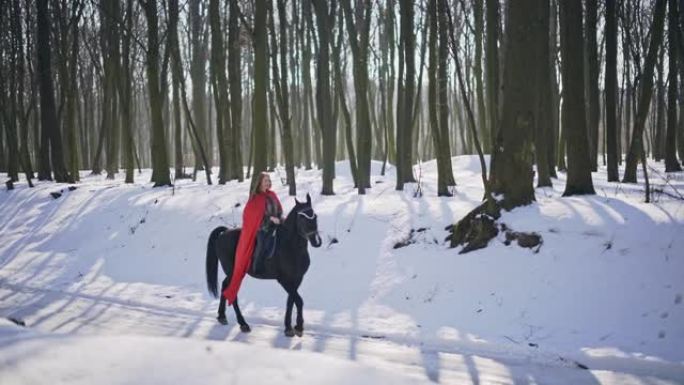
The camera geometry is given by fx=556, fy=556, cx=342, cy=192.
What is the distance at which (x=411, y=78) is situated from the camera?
15.5 metres

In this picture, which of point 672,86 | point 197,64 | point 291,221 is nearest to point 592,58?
point 672,86

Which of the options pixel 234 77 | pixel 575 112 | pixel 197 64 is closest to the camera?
pixel 575 112

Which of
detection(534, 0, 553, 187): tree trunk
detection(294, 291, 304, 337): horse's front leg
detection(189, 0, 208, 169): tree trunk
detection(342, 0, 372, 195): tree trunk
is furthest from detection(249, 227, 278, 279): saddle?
detection(189, 0, 208, 169): tree trunk

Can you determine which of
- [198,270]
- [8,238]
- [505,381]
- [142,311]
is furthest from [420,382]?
[8,238]

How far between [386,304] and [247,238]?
2497 millimetres

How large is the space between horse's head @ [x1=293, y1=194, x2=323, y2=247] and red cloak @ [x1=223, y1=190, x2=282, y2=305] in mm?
786

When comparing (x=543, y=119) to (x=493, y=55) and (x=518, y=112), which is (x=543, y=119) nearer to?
(x=493, y=55)

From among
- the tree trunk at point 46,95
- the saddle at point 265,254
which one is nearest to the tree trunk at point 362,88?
the saddle at point 265,254

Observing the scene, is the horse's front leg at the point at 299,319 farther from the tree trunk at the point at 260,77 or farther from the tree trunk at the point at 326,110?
the tree trunk at the point at 326,110

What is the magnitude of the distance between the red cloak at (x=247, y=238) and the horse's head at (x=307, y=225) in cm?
79

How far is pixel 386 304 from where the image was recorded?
880 cm

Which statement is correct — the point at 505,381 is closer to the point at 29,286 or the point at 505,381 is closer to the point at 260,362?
the point at 260,362

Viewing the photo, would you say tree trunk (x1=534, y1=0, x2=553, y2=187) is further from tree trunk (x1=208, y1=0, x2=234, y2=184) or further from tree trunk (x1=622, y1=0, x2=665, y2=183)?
tree trunk (x1=208, y1=0, x2=234, y2=184)

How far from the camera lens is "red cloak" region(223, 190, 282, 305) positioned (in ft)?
25.6
